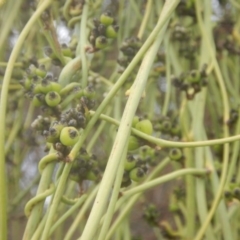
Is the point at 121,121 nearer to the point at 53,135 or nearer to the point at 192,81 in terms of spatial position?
the point at 53,135

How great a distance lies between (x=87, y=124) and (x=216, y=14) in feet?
2.30

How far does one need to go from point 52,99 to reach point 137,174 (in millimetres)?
119

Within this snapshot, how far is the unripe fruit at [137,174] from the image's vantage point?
0.57 meters

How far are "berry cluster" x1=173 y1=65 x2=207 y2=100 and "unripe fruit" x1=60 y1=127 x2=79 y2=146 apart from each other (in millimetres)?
303

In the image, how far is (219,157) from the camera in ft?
2.77

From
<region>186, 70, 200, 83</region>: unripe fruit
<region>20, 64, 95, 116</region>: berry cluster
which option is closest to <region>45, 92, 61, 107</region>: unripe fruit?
<region>20, 64, 95, 116</region>: berry cluster

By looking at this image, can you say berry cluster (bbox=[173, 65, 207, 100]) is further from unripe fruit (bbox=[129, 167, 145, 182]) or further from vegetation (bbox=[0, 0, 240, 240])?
unripe fruit (bbox=[129, 167, 145, 182])

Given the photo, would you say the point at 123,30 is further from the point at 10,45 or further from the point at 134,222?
the point at 134,222

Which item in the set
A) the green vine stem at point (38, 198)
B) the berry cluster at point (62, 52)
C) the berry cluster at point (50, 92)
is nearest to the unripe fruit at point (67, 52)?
the berry cluster at point (62, 52)

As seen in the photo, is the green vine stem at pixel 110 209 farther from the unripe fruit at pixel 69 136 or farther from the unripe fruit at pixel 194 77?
the unripe fruit at pixel 194 77

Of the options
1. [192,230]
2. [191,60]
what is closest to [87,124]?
[192,230]

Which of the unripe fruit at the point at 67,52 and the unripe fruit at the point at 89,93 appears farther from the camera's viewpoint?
the unripe fruit at the point at 67,52

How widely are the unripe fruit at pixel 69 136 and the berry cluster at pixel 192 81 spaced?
0.30 m

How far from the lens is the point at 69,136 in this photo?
1.62 ft
